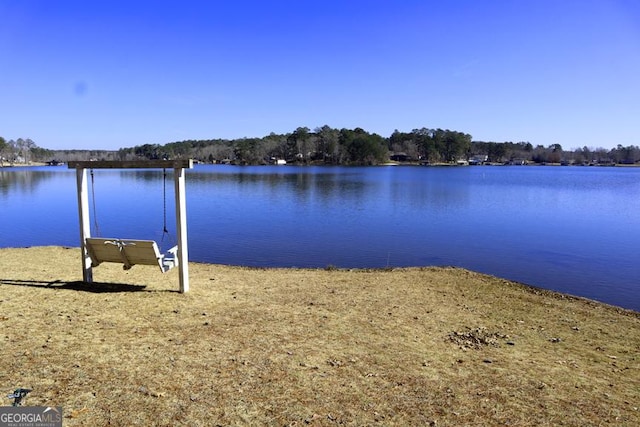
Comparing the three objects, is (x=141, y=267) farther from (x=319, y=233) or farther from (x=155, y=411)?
(x=319, y=233)

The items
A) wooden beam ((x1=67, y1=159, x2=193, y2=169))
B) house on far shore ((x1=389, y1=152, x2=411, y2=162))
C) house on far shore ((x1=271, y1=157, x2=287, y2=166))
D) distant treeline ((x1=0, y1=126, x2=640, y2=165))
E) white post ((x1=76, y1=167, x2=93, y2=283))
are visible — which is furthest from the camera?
house on far shore ((x1=389, y1=152, x2=411, y2=162))

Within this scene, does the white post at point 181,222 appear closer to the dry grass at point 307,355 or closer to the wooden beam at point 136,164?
Answer: the wooden beam at point 136,164

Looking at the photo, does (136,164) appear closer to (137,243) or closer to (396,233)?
(137,243)

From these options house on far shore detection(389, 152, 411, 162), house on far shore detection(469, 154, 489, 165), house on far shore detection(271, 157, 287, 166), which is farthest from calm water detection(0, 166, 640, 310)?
house on far shore detection(469, 154, 489, 165)

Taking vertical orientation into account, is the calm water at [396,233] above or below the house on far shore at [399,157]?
below

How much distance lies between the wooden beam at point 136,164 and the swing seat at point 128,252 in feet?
4.25

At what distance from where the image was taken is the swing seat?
744 cm

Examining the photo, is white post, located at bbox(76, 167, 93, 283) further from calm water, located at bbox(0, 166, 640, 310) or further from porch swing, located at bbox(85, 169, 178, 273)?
calm water, located at bbox(0, 166, 640, 310)

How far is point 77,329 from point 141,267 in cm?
506

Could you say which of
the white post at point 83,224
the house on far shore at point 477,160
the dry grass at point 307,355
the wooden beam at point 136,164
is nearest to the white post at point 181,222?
the wooden beam at point 136,164

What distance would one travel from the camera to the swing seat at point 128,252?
7.44 meters

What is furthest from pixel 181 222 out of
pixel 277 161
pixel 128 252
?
pixel 277 161

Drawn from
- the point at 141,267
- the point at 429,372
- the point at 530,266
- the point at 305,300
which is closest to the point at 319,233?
the point at 530,266

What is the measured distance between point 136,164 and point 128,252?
1.55m
